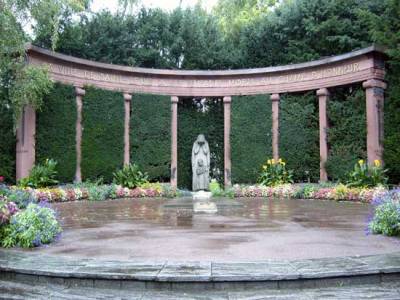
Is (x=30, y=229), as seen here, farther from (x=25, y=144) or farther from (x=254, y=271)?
(x=25, y=144)

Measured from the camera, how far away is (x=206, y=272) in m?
4.52

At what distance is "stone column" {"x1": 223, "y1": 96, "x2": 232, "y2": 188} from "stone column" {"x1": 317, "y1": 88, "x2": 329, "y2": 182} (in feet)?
14.6

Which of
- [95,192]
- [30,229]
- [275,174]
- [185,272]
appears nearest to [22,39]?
[95,192]

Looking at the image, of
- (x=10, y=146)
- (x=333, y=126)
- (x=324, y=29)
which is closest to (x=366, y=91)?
(x=333, y=126)

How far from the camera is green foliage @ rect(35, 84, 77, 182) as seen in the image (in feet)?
58.9

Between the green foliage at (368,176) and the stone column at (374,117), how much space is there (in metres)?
1.55

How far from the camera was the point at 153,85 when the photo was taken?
21609 millimetres

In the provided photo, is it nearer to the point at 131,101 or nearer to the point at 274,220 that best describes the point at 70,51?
the point at 131,101

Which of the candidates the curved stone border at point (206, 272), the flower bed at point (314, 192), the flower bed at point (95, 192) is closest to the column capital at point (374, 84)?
the flower bed at point (314, 192)

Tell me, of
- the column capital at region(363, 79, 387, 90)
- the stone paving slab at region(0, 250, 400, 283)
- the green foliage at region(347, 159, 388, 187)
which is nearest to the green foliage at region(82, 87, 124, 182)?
the green foliage at region(347, 159, 388, 187)

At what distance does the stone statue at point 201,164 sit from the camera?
773 inches

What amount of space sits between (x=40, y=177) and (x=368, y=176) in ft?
41.4

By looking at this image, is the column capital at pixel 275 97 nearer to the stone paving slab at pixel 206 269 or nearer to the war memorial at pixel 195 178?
the war memorial at pixel 195 178

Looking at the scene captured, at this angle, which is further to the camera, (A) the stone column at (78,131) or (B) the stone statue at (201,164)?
(B) the stone statue at (201,164)
